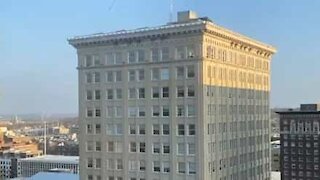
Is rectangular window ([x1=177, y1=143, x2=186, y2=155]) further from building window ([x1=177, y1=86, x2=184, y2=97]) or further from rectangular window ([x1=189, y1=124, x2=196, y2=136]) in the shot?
building window ([x1=177, y1=86, x2=184, y2=97])

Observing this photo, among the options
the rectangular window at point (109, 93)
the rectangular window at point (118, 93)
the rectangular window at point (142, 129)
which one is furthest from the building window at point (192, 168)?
the rectangular window at point (109, 93)

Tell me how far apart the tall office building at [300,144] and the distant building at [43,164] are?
22.7 m

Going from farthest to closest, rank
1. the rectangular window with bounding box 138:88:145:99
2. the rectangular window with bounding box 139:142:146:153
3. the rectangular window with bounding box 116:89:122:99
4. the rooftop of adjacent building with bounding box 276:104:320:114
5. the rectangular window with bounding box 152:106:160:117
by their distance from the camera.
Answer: the rooftop of adjacent building with bounding box 276:104:320:114
the rectangular window with bounding box 116:89:122:99
the rectangular window with bounding box 138:88:145:99
the rectangular window with bounding box 139:142:146:153
the rectangular window with bounding box 152:106:160:117

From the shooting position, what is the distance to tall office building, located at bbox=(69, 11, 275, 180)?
44.4 ft

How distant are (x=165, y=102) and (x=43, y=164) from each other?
38174 mm

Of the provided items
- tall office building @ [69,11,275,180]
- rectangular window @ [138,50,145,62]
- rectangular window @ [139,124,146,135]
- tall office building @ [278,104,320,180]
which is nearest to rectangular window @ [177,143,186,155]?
tall office building @ [69,11,275,180]

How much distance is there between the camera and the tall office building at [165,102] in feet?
44.4

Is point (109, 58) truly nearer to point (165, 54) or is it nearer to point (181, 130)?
point (165, 54)

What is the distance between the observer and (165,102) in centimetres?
1392

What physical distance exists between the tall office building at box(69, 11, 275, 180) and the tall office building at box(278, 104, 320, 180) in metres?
14.2

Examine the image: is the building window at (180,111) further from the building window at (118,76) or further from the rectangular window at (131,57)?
the building window at (118,76)

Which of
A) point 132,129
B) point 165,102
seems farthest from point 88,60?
point 165,102

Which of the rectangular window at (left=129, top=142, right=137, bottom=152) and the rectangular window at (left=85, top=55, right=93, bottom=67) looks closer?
the rectangular window at (left=129, top=142, right=137, bottom=152)

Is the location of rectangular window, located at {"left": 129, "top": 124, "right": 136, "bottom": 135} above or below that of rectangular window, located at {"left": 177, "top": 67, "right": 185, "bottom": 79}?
below
